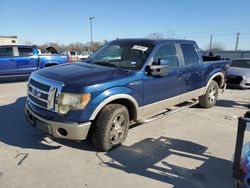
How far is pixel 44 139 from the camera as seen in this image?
413cm

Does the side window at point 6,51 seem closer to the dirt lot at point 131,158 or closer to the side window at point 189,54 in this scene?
the dirt lot at point 131,158

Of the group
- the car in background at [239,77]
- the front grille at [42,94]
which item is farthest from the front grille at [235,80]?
the front grille at [42,94]

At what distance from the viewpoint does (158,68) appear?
4.18 m

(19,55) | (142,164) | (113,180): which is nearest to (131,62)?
(142,164)

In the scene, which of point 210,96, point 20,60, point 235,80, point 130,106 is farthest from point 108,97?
point 20,60

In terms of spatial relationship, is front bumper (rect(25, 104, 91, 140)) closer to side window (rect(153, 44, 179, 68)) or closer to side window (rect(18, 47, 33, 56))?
side window (rect(153, 44, 179, 68))

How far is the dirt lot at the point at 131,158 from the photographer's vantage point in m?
3.04

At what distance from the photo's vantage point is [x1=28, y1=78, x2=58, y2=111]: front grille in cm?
338

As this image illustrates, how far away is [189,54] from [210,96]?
1.74m

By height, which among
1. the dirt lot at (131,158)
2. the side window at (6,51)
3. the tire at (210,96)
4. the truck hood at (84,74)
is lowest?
the dirt lot at (131,158)

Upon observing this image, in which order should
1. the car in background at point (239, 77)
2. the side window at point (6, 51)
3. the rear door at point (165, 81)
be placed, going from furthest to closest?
the side window at point (6, 51) → the car in background at point (239, 77) → the rear door at point (165, 81)

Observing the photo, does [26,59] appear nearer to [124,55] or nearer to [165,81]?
[124,55]

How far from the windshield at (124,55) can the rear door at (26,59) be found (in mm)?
7203

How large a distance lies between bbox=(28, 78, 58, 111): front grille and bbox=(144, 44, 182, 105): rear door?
1659 millimetres
